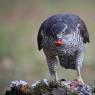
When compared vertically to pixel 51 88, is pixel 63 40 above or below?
above

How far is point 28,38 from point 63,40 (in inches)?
371

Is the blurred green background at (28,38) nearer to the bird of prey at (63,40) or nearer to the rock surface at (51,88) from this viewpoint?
the bird of prey at (63,40)

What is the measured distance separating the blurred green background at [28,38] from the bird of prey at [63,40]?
2672 millimetres

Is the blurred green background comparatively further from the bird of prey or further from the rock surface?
the rock surface

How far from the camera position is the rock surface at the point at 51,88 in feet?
35.3

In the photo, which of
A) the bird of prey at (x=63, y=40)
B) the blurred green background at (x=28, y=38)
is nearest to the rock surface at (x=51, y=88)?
the bird of prey at (x=63, y=40)

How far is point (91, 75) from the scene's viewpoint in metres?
16.3

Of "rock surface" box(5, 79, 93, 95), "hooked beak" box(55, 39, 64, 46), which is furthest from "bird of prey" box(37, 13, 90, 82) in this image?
"rock surface" box(5, 79, 93, 95)

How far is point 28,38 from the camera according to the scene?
2041cm

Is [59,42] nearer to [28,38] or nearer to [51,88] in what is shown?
[51,88]

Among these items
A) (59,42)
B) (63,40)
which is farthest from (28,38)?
(59,42)

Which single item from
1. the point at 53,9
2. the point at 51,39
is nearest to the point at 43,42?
the point at 51,39

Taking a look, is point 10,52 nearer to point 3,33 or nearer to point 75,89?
point 3,33

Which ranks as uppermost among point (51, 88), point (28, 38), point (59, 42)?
point (28, 38)
